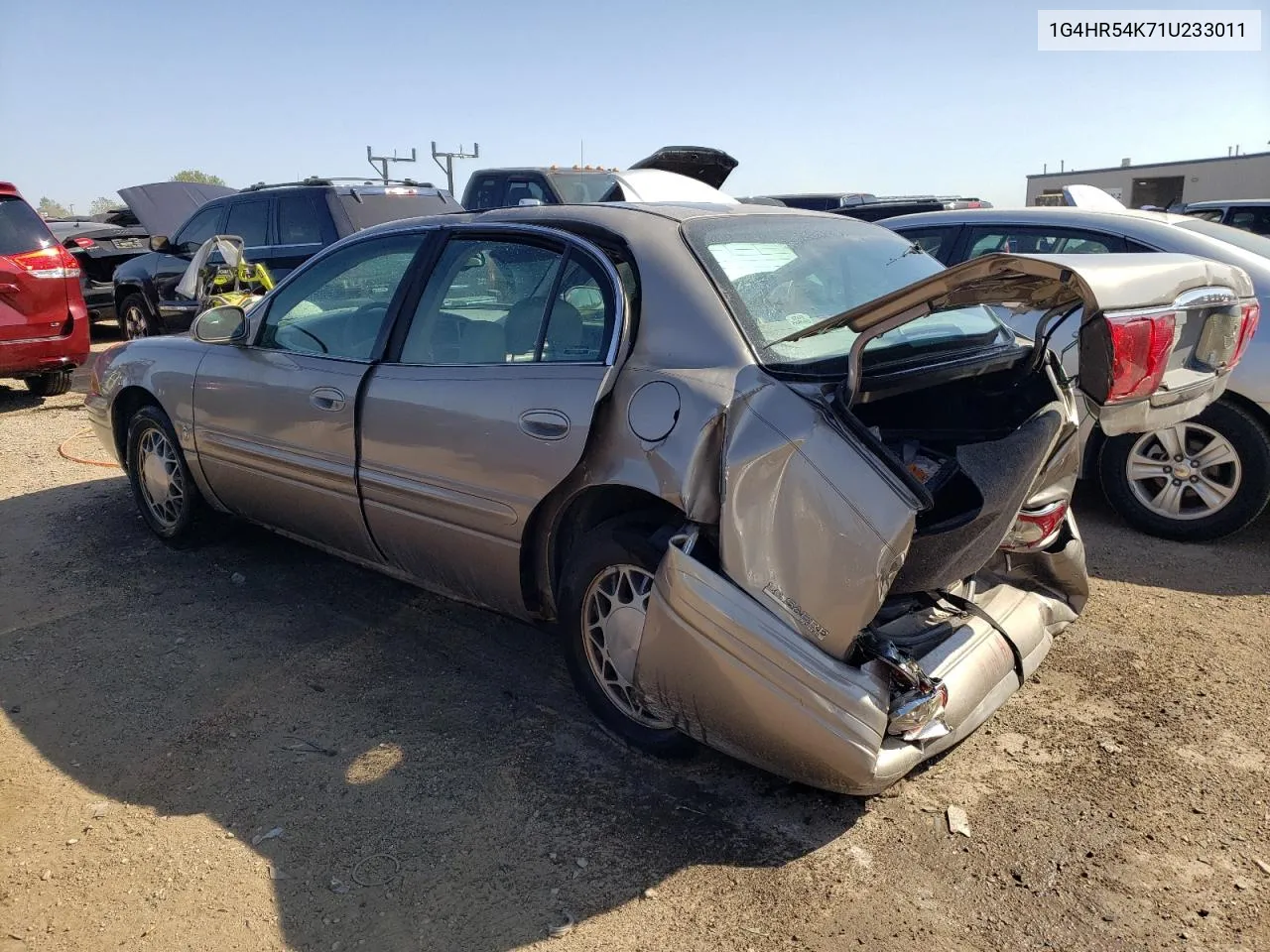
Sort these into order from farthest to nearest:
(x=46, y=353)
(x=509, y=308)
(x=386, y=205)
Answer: (x=386, y=205)
(x=46, y=353)
(x=509, y=308)

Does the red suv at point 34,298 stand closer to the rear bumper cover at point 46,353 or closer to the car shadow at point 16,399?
the rear bumper cover at point 46,353

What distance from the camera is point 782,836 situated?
279 centimetres

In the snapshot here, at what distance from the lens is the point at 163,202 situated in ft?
45.8

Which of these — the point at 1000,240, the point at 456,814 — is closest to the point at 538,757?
the point at 456,814

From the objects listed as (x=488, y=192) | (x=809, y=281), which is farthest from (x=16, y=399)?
(x=809, y=281)

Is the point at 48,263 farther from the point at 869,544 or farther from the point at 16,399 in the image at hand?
the point at 869,544

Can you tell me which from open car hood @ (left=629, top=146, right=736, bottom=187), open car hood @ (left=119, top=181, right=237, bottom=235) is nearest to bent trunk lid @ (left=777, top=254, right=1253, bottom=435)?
open car hood @ (left=629, top=146, right=736, bottom=187)

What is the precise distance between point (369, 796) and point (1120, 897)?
6.93 ft

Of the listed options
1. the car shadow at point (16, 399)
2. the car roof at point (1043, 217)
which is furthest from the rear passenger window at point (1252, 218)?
the car shadow at point (16, 399)

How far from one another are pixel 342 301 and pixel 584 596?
1.87m

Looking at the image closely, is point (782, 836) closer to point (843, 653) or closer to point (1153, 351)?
point (843, 653)

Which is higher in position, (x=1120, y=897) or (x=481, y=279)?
(x=481, y=279)

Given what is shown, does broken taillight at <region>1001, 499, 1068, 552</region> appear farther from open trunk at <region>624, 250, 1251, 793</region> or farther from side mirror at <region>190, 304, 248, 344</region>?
side mirror at <region>190, 304, 248, 344</region>

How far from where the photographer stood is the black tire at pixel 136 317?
11742mm
